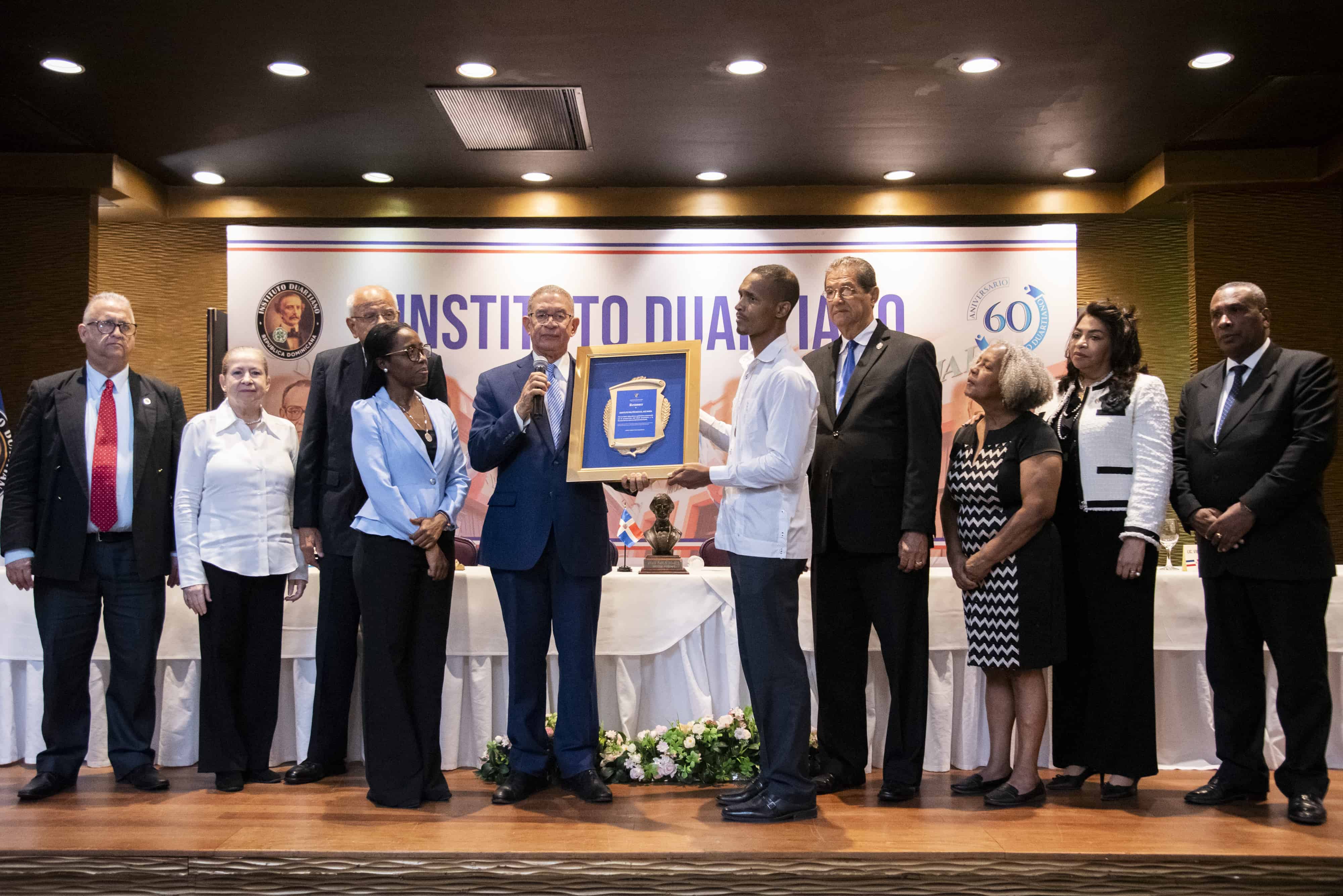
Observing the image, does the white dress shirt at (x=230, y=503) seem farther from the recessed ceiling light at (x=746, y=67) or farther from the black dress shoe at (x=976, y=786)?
the recessed ceiling light at (x=746, y=67)

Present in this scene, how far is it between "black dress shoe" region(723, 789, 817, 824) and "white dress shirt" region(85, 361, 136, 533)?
92.1 inches

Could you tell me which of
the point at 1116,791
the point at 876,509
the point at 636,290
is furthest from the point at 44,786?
the point at 636,290

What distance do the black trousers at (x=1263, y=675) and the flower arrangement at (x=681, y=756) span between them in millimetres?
1394

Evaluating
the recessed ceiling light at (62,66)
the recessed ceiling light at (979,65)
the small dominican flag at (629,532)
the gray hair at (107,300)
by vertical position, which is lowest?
the small dominican flag at (629,532)

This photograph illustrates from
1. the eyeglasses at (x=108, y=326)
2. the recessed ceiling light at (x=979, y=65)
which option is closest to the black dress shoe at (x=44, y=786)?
the eyeglasses at (x=108, y=326)

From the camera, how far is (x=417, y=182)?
6.79 meters

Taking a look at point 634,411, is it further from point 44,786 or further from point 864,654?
point 44,786

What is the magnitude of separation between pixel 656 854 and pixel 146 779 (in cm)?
195

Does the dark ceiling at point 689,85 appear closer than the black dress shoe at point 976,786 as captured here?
No

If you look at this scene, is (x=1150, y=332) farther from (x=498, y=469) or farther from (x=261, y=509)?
(x=261, y=509)

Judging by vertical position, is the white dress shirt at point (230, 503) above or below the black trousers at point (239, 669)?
Answer: above

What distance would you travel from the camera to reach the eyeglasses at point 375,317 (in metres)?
3.92

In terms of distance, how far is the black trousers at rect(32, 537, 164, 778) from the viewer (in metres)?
3.70

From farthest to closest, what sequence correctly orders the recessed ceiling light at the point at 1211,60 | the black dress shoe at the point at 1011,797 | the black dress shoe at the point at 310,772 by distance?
the recessed ceiling light at the point at 1211,60
the black dress shoe at the point at 310,772
the black dress shoe at the point at 1011,797
